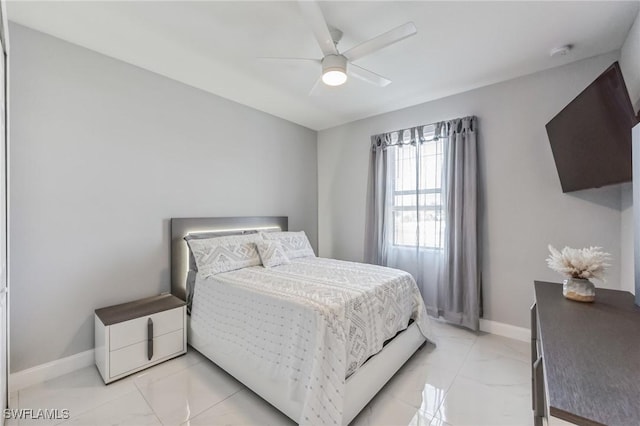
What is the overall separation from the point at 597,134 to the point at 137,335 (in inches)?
140

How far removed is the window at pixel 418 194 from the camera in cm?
317

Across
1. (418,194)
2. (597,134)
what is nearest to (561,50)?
(597,134)

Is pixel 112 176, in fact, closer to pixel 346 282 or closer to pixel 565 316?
pixel 346 282

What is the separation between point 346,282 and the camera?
2168mm

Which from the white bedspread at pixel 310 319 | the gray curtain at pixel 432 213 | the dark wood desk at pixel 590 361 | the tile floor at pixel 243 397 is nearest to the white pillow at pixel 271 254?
the white bedspread at pixel 310 319

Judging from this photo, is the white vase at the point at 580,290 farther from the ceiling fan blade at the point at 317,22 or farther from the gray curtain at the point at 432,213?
the ceiling fan blade at the point at 317,22

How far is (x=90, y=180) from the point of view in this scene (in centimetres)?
225

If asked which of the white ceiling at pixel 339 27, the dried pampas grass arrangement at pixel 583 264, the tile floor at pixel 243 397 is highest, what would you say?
the white ceiling at pixel 339 27

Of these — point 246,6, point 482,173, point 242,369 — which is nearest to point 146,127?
point 246,6

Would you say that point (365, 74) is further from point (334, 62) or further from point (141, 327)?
point (141, 327)

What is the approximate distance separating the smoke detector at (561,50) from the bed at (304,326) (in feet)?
7.41

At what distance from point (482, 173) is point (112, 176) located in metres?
3.64

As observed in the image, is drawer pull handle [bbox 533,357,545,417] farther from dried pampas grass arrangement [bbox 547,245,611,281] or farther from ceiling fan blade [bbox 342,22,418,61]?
ceiling fan blade [bbox 342,22,418,61]
